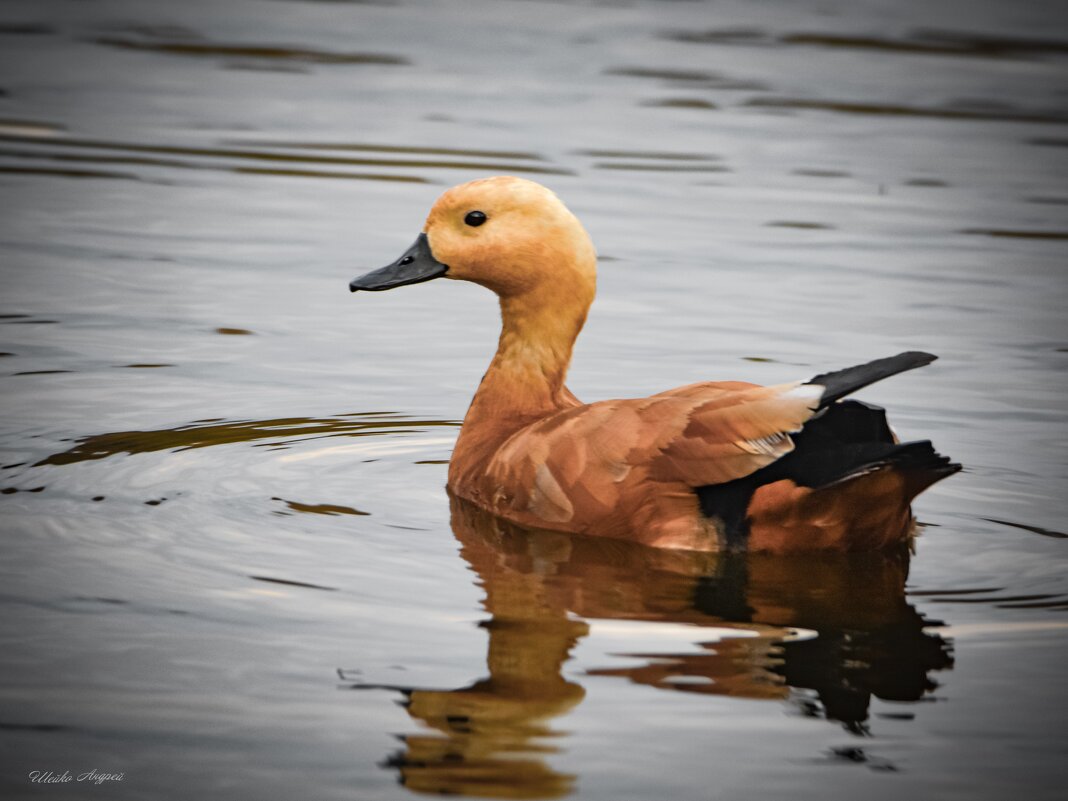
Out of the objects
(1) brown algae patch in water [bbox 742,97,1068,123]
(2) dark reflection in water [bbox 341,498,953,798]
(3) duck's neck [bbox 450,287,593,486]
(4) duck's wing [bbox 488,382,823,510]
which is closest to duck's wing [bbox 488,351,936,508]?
(4) duck's wing [bbox 488,382,823,510]

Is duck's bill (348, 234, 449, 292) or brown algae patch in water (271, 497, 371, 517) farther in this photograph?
duck's bill (348, 234, 449, 292)

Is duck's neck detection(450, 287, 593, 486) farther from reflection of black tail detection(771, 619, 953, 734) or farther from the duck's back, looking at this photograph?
reflection of black tail detection(771, 619, 953, 734)

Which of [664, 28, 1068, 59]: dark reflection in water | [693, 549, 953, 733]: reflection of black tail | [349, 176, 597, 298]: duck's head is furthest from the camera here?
[664, 28, 1068, 59]: dark reflection in water

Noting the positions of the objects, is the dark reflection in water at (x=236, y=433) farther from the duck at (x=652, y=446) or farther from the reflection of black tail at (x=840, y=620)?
the reflection of black tail at (x=840, y=620)

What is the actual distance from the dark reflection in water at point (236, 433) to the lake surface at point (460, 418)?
3 cm

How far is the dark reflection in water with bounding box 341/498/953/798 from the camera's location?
444cm

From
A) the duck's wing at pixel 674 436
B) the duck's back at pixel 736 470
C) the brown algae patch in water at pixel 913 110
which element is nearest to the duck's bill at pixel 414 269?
the duck's wing at pixel 674 436

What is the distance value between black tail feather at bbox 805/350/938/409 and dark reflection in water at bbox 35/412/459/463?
260 cm

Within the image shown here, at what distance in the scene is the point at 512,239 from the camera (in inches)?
275

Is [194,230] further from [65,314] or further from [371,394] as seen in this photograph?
[371,394]

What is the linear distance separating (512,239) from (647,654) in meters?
2.35

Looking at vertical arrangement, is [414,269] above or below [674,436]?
above

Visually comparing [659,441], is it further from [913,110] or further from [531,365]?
[913,110]

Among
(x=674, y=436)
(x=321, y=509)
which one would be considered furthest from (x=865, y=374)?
(x=321, y=509)
